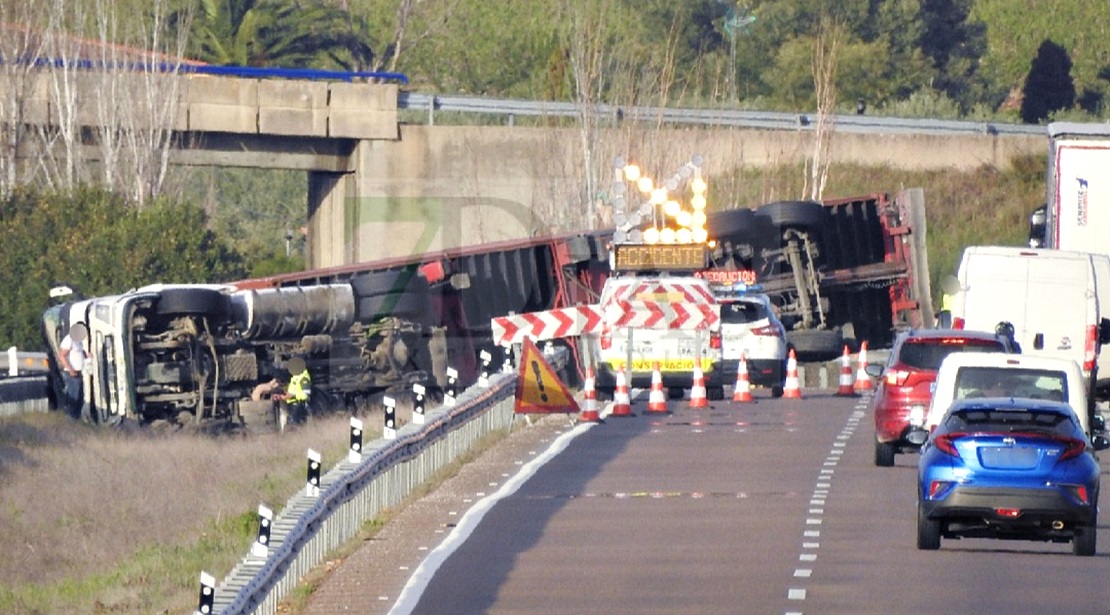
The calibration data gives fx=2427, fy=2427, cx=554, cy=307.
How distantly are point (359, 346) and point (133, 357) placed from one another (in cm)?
393

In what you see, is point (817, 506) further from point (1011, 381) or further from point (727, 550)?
point (727, 550)

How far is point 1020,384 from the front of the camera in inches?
834

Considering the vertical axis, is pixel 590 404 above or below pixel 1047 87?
below

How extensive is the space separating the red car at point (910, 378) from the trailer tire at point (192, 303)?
10208 mm

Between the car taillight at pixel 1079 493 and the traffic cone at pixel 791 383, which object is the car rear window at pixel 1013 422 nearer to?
the car taillight at pixel 1079 493

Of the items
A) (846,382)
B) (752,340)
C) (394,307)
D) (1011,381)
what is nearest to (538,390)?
(752,340)

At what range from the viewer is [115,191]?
59094 mm

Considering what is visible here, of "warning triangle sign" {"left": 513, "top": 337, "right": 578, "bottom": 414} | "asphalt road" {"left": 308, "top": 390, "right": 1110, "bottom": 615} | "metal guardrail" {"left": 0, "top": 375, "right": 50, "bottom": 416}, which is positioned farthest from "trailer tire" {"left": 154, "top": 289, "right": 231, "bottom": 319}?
"asphalt road" {"left": 308, "top": 390, "right": 1110, "bottom": 615}

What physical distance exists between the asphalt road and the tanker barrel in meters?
9.07

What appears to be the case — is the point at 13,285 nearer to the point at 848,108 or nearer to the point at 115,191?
the point at 115,191

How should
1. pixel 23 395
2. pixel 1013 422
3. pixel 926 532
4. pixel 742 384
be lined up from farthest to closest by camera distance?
pixel 23 395 < pixel 742 384 < pixel 1013 422 < pixel 926 532

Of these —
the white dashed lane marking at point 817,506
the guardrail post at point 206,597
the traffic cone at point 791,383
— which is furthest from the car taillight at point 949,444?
the traffic cone at point 791,383

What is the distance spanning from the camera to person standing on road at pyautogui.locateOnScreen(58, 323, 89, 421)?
33906 mm

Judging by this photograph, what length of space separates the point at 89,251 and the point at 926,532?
1443 inches
